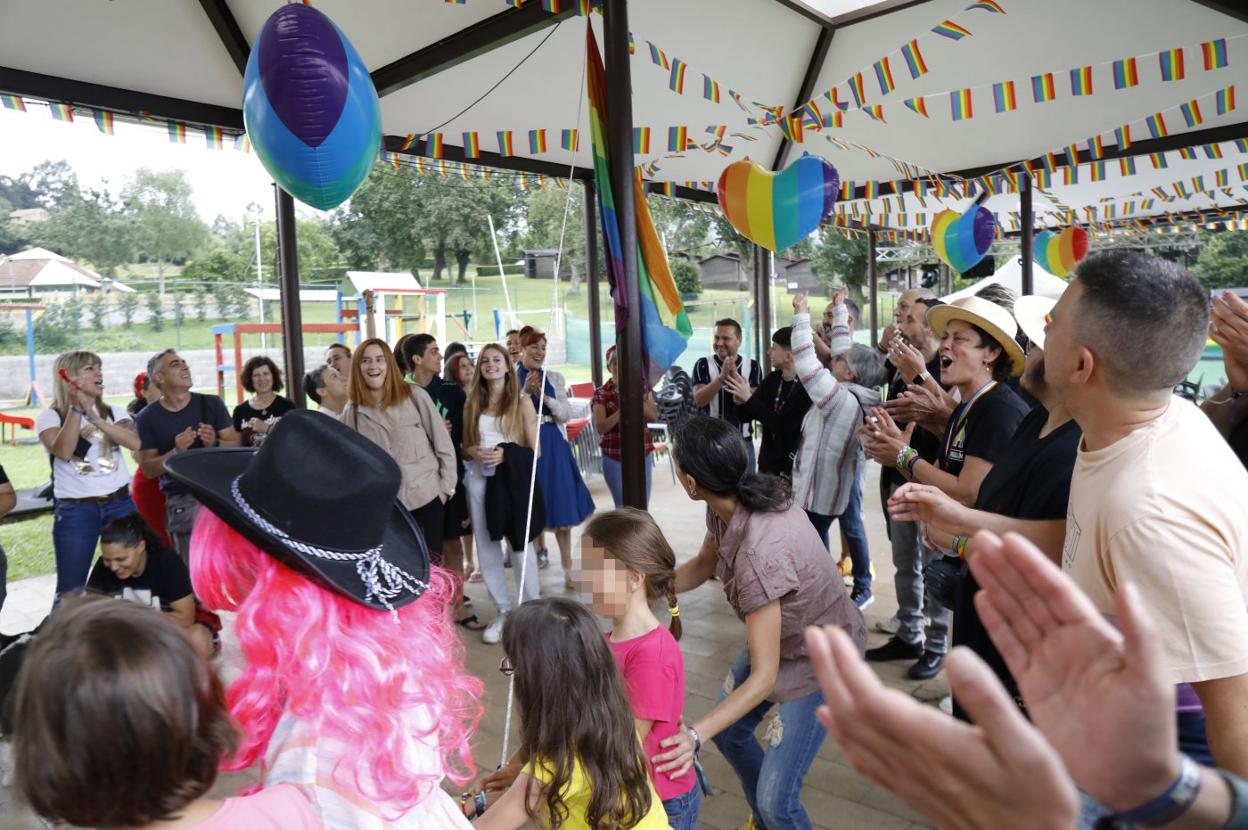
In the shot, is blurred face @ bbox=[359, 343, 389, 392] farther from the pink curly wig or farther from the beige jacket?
the pink curly wig

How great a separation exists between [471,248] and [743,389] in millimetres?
17661

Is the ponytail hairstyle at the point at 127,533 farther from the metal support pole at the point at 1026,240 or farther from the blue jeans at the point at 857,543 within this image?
the metal support pole at the point at 1026,240

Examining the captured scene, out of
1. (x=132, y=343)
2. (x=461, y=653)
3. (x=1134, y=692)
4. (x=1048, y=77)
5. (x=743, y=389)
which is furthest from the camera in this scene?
(x=132, y=343)

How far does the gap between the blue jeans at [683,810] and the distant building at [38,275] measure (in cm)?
1253

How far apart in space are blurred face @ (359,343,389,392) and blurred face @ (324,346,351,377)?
33.2 inches

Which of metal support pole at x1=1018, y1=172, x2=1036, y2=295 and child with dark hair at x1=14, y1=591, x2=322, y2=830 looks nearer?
child with dark hair at x1=14, y1=591, x2=322, y2=830

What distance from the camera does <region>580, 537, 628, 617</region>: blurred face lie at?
1747 millimetres

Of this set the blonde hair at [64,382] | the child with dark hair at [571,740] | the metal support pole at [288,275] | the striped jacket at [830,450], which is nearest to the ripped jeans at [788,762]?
the child with dark hair at [571,740]

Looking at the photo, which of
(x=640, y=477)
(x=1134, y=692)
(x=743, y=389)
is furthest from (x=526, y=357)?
(x=1134, y=692)

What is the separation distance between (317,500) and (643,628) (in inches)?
35.2

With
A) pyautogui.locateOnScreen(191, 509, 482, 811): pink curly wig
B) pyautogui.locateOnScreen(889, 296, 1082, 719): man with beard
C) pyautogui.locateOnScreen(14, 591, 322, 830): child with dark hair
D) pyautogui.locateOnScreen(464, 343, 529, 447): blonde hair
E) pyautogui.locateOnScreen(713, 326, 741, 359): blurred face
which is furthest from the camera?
pyautogui.locateOnScreen(713, 326, 741, 359): blurred face

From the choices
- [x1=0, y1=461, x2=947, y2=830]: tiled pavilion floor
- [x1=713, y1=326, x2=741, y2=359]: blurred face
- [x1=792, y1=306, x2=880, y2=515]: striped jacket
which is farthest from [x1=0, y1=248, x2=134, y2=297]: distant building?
[x1=792, y1=306, x2=880, y2=515]: striped jacket

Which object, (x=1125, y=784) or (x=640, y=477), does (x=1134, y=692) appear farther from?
(x=640, y=477)

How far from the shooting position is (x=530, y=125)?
19.6 feet
